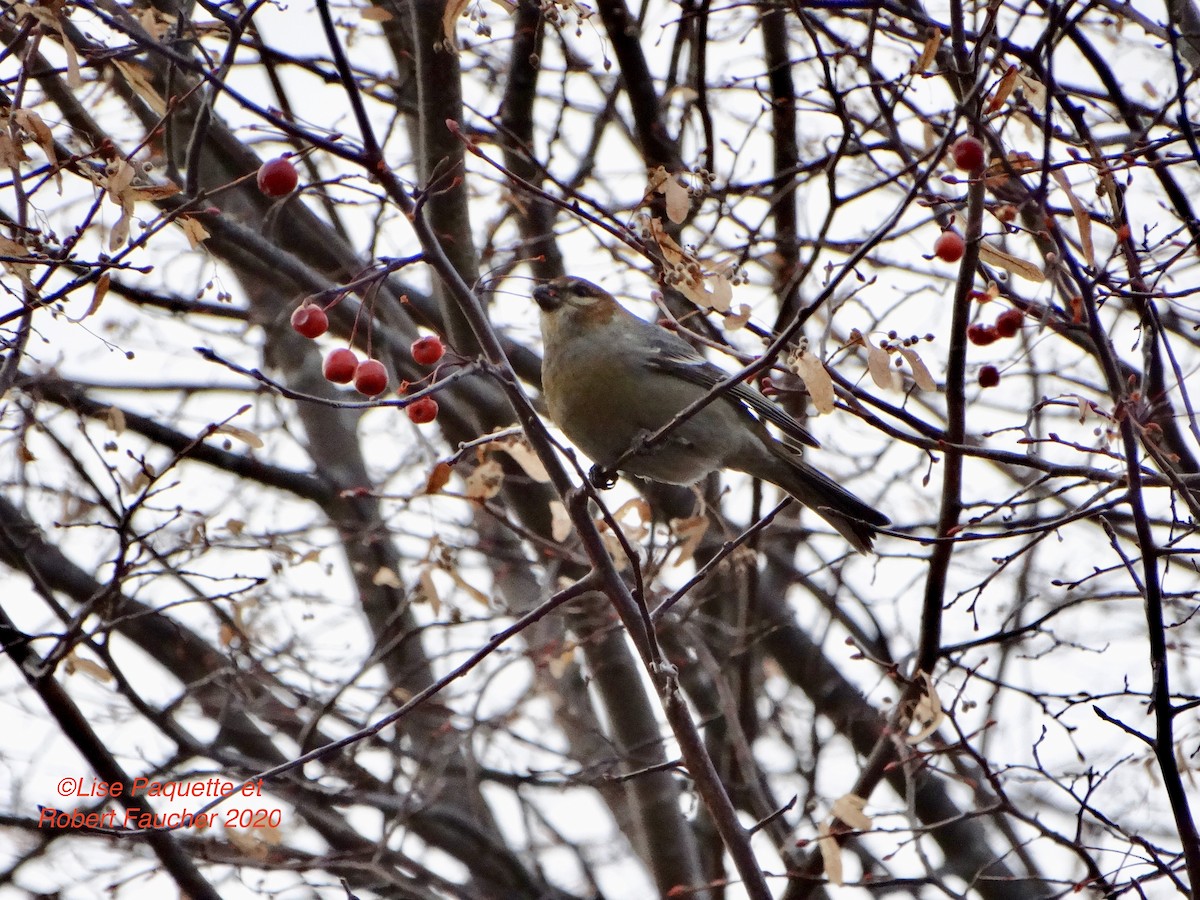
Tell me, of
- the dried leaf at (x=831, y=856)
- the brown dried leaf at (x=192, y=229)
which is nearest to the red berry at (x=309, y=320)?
the brown dried leaf at (x=192, y=229)

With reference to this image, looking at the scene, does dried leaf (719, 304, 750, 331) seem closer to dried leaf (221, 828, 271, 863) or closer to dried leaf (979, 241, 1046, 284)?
dried leaf (979, 241, 1046, 284)

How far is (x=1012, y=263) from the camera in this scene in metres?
3.43

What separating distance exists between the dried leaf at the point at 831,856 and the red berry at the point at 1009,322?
5.21 feet

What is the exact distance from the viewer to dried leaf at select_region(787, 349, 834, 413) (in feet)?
10.6

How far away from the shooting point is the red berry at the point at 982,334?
13.4ft

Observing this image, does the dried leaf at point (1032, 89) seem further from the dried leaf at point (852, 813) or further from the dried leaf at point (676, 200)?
the dried leaf at point (852, 813)

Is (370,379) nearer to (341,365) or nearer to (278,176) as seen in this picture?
(341,365)

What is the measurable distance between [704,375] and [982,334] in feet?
5.23

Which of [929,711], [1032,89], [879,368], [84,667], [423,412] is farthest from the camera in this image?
[84,667]

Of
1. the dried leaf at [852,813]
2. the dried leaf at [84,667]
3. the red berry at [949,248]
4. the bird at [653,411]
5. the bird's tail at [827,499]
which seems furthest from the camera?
the bird at [653,411]

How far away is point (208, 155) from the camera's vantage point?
7.00m

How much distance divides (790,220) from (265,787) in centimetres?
369

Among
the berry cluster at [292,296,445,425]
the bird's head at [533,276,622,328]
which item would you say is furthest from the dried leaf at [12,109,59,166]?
the bird's head at [533,276,622,328]

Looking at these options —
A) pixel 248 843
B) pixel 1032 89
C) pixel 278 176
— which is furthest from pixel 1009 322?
pixel 248 843
